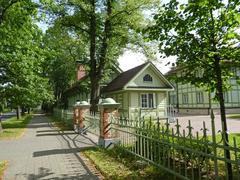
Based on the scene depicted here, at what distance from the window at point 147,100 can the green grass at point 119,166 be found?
18.5m

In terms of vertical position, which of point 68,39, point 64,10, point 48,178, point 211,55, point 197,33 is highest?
point 64,10

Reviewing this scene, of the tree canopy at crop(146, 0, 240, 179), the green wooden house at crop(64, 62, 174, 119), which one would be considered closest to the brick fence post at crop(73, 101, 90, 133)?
the green wooden house at crop(64, 62, 174, 119)

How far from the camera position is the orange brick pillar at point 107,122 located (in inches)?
440

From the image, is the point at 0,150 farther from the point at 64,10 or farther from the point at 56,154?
the point at 64,10

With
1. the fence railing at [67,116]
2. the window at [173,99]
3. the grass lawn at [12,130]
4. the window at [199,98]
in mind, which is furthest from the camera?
the window at [173,99]

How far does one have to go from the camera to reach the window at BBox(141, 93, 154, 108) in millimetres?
28906

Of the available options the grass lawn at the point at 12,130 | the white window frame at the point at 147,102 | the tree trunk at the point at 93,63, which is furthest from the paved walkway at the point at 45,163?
the white window frame at the point at 147,102

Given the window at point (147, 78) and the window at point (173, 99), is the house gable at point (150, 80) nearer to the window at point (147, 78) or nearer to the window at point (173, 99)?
the window at point (147, 78)

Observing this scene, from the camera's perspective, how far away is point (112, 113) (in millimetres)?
→ 11523

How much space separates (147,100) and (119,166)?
21.1 meters

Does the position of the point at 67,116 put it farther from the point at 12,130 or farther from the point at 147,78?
the point at 147,78

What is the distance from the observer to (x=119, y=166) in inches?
320

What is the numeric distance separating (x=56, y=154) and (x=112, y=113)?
271 cm

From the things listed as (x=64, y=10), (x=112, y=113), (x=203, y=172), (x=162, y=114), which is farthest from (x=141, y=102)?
(x=203, y=172)
